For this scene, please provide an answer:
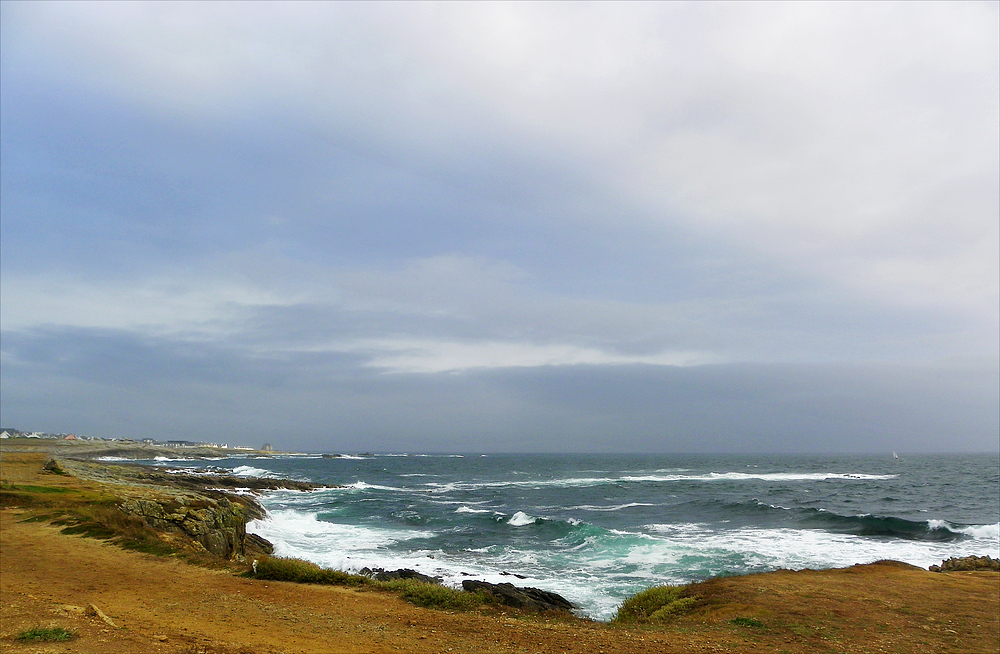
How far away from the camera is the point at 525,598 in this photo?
46.3 ft

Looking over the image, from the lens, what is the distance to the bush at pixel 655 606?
42.1 feet

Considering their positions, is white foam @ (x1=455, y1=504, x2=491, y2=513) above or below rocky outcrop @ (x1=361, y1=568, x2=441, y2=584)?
below

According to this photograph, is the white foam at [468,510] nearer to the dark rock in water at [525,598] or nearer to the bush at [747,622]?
the dark rock in water at [525,598]

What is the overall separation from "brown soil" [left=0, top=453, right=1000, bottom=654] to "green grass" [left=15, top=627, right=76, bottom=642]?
135 mm

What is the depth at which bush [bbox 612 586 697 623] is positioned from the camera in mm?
12844

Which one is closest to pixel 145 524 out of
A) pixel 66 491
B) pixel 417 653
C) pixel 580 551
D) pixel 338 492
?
pixel 66 491

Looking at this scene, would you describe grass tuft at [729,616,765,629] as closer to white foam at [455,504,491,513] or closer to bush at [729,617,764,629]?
bush at [729,617,764,629]

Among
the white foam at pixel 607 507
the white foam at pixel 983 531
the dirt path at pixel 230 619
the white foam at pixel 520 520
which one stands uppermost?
→ the dirt path at pixel 230 619

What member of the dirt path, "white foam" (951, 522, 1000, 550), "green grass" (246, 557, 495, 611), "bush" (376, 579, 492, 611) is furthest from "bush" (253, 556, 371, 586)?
"white foam" (951, 522, 1000, 550)

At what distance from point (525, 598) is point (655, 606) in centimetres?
312

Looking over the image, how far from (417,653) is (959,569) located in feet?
65.1

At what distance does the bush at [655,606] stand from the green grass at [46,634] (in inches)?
399

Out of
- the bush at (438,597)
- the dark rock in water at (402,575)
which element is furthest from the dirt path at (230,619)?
the dark rock in water at (402,575)

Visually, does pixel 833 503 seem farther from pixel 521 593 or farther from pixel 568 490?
pixel 521 593
